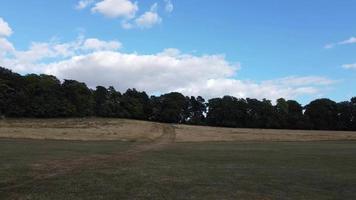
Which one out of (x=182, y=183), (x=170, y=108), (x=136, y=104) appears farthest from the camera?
(x=170, y=108)

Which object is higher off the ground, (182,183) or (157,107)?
(157,107)

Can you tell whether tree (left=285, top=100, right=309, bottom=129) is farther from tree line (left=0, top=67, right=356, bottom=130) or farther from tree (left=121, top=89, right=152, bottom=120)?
tree (left=121, top=89, right=152, bottom=120)

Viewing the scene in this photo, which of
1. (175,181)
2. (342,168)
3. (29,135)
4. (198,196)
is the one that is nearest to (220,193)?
(198,196)

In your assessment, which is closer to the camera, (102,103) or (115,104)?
(102,103)

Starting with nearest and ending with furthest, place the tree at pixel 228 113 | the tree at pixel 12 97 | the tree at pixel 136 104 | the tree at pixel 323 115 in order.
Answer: the tree at pixel 12 97 < the tree at pixel 323 115 < the tree at pixel 228 113 < the tree at pixel 136 104

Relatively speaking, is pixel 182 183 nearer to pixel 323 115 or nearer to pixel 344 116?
pixel 323 115

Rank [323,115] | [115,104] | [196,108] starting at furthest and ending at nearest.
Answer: [196,108], [115,104], [323,115]

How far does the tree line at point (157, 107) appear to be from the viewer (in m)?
133

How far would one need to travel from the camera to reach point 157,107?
171 meters

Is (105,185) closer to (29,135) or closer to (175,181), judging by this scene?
(175,181)

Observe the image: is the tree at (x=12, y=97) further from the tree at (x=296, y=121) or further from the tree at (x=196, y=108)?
the tree at (x=296, y=121)

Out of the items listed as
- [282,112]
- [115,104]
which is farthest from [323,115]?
[115,104]

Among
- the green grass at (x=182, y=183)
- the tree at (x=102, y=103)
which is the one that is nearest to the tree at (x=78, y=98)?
the tree at (x=102, y=103)

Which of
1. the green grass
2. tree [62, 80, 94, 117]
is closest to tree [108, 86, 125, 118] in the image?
tree [62, 80, 94, 117]
